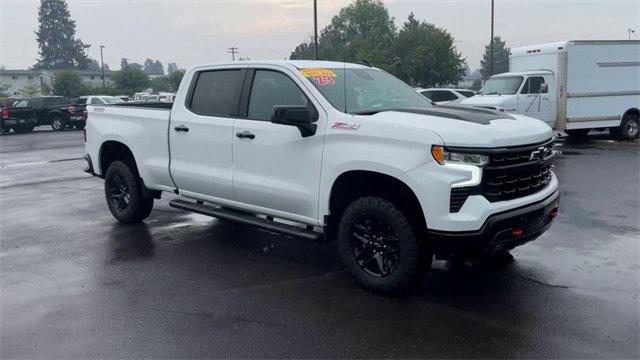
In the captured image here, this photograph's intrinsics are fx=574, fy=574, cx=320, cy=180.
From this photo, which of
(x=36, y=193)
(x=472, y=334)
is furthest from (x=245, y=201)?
(x=36, y=193)

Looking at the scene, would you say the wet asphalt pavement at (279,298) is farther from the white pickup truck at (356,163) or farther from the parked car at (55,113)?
the parked car at (55,113)

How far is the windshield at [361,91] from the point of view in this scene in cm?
520

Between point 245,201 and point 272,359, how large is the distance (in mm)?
2303

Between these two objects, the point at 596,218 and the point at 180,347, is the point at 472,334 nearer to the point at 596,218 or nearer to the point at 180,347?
the point at 180,347

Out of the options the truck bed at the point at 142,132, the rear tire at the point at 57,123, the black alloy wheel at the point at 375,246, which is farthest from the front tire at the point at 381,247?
the rear tire at the point at 57,123

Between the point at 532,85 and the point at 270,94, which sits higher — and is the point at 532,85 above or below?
above

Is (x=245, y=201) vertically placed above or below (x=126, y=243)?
above

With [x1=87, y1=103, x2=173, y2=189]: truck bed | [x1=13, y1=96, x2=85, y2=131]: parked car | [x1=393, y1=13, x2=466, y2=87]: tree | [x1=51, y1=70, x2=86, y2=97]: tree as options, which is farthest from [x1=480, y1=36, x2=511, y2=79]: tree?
[x1=87, y1=103, x2=173, y2=189]: truck bed

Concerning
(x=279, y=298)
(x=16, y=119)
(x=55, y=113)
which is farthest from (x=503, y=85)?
(x=16, y=119)

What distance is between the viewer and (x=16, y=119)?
1079 inches

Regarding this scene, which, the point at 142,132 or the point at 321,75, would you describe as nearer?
the point at 321,75

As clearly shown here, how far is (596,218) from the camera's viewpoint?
7.27 meters

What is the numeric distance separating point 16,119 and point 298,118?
2685 centimetres

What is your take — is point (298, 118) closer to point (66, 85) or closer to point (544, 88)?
point (544, 88)
